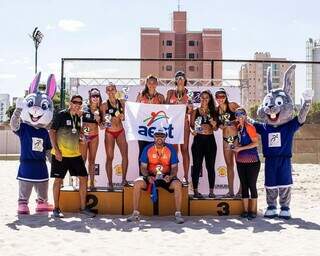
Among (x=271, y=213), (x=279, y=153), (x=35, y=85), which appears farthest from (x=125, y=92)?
(x=271, y=213)

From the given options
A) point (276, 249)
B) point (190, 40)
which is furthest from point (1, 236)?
point (190, 40)

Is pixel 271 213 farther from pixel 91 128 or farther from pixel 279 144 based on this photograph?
pixel 91 128

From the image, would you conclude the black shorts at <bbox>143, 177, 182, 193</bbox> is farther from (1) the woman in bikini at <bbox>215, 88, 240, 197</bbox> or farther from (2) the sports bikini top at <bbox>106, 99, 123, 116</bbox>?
(2) the sports bikini top at <bbox>106, 99, 123, 116</bbox>

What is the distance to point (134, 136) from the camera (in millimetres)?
8164

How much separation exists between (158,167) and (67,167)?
55.5 inches

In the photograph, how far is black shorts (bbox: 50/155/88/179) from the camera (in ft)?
25.0

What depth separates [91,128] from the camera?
315 inches

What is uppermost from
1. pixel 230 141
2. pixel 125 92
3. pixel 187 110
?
pixel 125 92

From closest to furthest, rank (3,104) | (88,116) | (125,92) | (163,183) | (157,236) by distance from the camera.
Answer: (157,236)
(163,183)
(88,116)
(125,92)
(3,104)

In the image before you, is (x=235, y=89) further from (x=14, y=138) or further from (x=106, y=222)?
(x=14, y=138)

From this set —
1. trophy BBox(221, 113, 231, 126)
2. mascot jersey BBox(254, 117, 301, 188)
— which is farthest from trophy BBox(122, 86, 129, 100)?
mascot jersey BBox(254, 117, 301, 188)

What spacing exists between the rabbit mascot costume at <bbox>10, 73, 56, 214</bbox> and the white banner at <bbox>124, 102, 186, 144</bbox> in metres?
1.37

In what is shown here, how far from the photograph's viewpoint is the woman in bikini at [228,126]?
7.81 metres

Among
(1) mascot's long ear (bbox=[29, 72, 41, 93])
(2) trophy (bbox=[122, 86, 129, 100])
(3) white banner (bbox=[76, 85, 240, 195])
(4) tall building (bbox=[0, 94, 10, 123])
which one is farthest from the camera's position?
(4) tall building (bbox=[0, 94, 10, 123])
